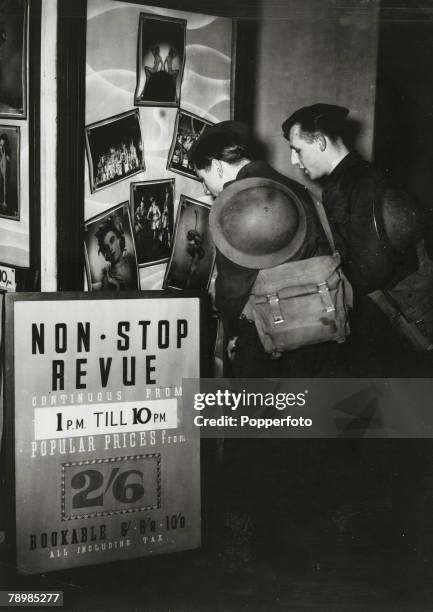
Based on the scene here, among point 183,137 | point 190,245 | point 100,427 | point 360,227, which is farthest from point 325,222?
point 100,427

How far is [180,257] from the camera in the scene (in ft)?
8.60

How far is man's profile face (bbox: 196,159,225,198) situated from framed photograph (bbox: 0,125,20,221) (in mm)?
682

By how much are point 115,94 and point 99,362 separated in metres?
0.98

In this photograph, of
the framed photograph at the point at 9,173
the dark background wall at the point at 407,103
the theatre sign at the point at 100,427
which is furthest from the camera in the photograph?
the dark background wall at the point at 407,103

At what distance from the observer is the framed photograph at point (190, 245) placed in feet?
8.57

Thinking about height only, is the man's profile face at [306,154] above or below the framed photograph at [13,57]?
below

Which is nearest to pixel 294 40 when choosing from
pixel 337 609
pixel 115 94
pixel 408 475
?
pixel 115 94

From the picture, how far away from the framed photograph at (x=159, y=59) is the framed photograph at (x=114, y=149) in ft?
0.32

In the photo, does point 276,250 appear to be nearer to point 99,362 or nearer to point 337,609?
point 99,362

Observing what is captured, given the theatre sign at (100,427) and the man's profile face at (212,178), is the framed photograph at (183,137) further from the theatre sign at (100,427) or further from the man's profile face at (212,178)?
the theatre sign at (100,427)

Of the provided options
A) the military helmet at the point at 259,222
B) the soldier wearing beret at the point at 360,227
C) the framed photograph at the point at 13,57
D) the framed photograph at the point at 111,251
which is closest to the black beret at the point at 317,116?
the soldier wearing beret at the point at 360,227

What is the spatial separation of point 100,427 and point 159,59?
4.51 ft

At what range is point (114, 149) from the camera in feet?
8.15

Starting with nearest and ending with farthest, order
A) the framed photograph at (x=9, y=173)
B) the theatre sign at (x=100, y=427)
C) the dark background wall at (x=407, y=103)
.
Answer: the theatre sign at (x=100, y=427)
the framed photograph at (x=9, y=173)
the dark background wall at (x=407, y=103)
